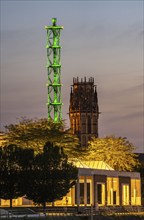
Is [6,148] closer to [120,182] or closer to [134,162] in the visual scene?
[120,182]

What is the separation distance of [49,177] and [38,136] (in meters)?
29.2

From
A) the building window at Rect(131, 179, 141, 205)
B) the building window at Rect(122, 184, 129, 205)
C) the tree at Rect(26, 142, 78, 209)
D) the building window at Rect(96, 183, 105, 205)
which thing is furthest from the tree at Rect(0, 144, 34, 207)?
the building window at Rect(131, 179, 141, 205)

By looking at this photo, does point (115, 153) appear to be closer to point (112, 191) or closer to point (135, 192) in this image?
point (135, 192)

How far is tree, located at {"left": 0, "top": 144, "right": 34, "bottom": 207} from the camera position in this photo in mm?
86688

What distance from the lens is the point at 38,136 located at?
11706 cm

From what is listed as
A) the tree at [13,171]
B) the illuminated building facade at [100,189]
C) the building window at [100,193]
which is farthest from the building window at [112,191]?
the tree at [13,171]

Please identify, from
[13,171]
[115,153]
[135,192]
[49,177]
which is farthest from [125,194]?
[13,171]

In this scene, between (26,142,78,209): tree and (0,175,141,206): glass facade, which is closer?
(26,142,78,209): tree

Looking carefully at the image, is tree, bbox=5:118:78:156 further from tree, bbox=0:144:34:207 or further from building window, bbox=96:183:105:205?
tree, bbox=0:144:34:207

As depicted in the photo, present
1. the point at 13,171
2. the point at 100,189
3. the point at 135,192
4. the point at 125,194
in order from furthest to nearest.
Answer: the point at 135,192
the point at 125,194
the point at 100,189
the point at 13,171

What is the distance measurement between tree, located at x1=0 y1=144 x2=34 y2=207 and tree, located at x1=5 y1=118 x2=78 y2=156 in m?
26.5

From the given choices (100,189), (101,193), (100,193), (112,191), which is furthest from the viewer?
(112,191)

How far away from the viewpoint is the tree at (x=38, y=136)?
11700 centimetres

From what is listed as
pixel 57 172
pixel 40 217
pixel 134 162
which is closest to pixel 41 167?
pixel 57 172
